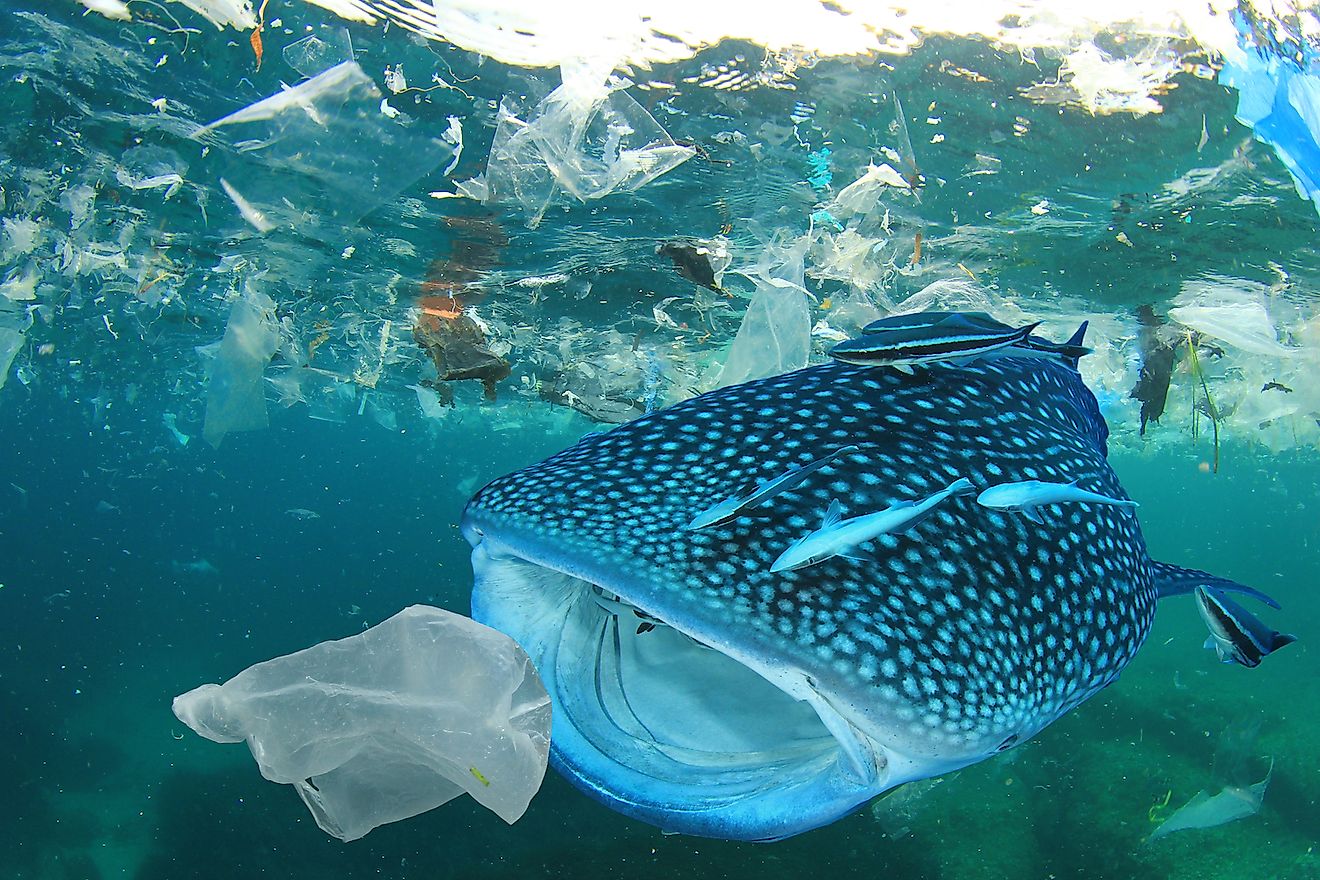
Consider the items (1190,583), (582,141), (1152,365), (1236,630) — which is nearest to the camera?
(1190,583)

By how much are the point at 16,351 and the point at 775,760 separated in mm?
35990

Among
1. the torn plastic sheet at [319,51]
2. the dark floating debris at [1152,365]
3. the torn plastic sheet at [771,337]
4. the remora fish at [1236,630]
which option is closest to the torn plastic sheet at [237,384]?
the torn plastic sheet at [319,51]

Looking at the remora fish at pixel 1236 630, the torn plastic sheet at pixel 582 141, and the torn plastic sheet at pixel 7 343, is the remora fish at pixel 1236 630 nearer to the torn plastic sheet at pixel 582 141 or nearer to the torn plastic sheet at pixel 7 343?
the torn plastic sheet at pixel 582 141

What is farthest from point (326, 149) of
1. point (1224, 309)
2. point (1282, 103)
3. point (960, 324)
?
point (1224, 309)

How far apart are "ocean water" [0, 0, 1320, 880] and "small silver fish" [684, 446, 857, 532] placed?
687 centimetres

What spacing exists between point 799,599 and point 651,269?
1380 centimetres

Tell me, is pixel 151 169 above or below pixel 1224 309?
below

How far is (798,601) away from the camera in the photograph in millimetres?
1790

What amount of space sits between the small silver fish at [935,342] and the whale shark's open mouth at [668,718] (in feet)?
3.72

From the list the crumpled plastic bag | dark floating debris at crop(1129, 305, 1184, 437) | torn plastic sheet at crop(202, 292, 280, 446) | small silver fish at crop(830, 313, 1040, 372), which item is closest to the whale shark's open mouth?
the crumpled plastic bag

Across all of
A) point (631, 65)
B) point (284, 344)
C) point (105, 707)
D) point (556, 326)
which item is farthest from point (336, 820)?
point (105, 707)

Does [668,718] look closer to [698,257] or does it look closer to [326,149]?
[326,149]

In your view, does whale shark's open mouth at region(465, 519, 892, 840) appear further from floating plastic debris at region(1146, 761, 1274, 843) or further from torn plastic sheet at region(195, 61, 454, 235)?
floating plastic debris at region(1146, 761, 1274, 843)

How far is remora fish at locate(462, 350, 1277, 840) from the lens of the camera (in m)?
1.77
